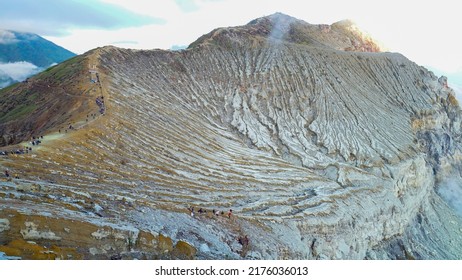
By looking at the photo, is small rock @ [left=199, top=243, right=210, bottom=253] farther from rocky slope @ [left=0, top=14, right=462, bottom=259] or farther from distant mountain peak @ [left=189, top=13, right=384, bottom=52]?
distant mountain peak @ [left=189, top=13, right=384, bottom=52]

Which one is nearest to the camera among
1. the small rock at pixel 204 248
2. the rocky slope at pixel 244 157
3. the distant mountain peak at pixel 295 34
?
the rocky slope at pixel 244 157

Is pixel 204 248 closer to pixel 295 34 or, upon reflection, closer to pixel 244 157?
pixel 244 157

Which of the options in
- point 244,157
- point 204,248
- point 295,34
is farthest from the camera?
point 295,34

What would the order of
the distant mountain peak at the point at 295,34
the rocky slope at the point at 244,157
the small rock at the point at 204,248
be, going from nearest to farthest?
the rocky slope at the point at 244,157
the small rock at the point at 204,248
the distant mountain peak at the point at 295,34

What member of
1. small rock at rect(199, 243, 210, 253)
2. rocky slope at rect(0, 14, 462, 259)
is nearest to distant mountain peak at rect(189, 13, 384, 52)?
rocky slope at rect(0, 14, 462, 259)

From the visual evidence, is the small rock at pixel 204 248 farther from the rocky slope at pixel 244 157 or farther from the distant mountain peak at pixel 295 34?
the distant mountain peak at pixel 295 34

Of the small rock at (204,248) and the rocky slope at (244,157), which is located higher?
the rocky slope at (244,157)

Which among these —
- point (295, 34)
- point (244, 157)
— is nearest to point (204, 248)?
point (244, 157)

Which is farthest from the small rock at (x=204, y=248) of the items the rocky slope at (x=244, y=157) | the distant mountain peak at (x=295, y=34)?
the distant mountain peak at (x=295, y=34)
